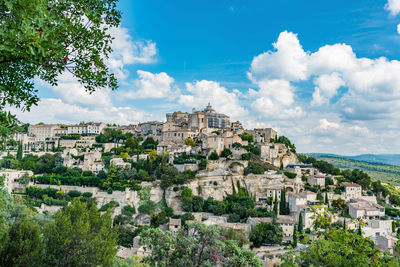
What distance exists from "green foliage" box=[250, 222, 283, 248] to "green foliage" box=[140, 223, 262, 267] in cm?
1840

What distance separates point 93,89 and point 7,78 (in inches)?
61.7

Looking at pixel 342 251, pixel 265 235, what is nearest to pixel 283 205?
pixel 265 235

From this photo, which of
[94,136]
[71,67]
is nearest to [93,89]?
[71,67]

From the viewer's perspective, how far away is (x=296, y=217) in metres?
36.4

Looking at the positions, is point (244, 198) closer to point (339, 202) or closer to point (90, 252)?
point (339, 202)

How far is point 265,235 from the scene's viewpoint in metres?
30.8

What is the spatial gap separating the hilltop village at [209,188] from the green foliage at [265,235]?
0.12 metres

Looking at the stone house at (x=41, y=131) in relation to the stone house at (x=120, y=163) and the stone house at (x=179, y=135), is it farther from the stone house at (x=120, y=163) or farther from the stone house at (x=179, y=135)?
the stone house at (x=179, y=135)

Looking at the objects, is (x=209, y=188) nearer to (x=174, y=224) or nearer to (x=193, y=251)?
(x=174, y=224)

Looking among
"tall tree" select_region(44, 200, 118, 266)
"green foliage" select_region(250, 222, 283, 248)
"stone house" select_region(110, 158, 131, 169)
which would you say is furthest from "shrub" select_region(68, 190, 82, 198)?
"tall tree" select_region(44, 200, 118, 266)

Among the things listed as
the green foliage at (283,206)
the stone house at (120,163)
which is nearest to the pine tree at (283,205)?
the green foliage at (283,206)

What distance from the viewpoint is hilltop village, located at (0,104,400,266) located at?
33.9 m

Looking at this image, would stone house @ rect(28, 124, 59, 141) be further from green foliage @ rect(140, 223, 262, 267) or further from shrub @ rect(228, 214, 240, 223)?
green foliage @ rect(140, 223, 262, 267)

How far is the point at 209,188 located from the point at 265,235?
38.8ft
